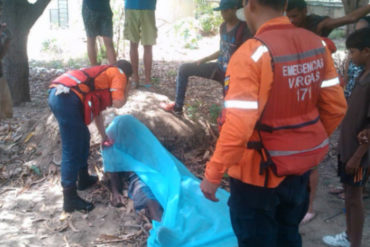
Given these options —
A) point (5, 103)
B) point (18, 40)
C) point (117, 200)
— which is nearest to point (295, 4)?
point (117, 200)

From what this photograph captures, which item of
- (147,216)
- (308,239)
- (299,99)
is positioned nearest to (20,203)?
(147,216)

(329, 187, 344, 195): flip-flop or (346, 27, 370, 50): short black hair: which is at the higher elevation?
(346, 27, 370, 50): short black hair

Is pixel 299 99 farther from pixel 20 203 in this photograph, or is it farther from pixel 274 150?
pixel 20 203

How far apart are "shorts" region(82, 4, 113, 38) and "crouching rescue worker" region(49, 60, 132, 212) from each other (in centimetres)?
245

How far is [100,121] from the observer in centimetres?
382

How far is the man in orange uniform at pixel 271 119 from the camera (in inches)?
72.8

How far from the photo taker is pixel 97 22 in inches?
230

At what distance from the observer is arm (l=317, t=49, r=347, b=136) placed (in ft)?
7.03

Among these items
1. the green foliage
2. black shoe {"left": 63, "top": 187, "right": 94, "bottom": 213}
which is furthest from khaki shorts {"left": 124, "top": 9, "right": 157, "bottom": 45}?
the green foliage

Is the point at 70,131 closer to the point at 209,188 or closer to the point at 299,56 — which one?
the point at 209,188

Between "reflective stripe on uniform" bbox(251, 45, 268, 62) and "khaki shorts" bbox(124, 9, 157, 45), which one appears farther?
"khaki shorts" bbox(124, 9, 157, 45)

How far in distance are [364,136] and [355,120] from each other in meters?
0.17

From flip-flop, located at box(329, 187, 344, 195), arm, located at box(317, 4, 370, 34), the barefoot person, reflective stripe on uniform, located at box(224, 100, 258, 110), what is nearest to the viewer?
reflective stripe on uniform, located at box(224, 100, 258, 110)

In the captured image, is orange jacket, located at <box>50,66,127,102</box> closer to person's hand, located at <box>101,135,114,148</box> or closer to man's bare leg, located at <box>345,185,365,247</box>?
person's hand, located at <box>101,135,114,148</box>
